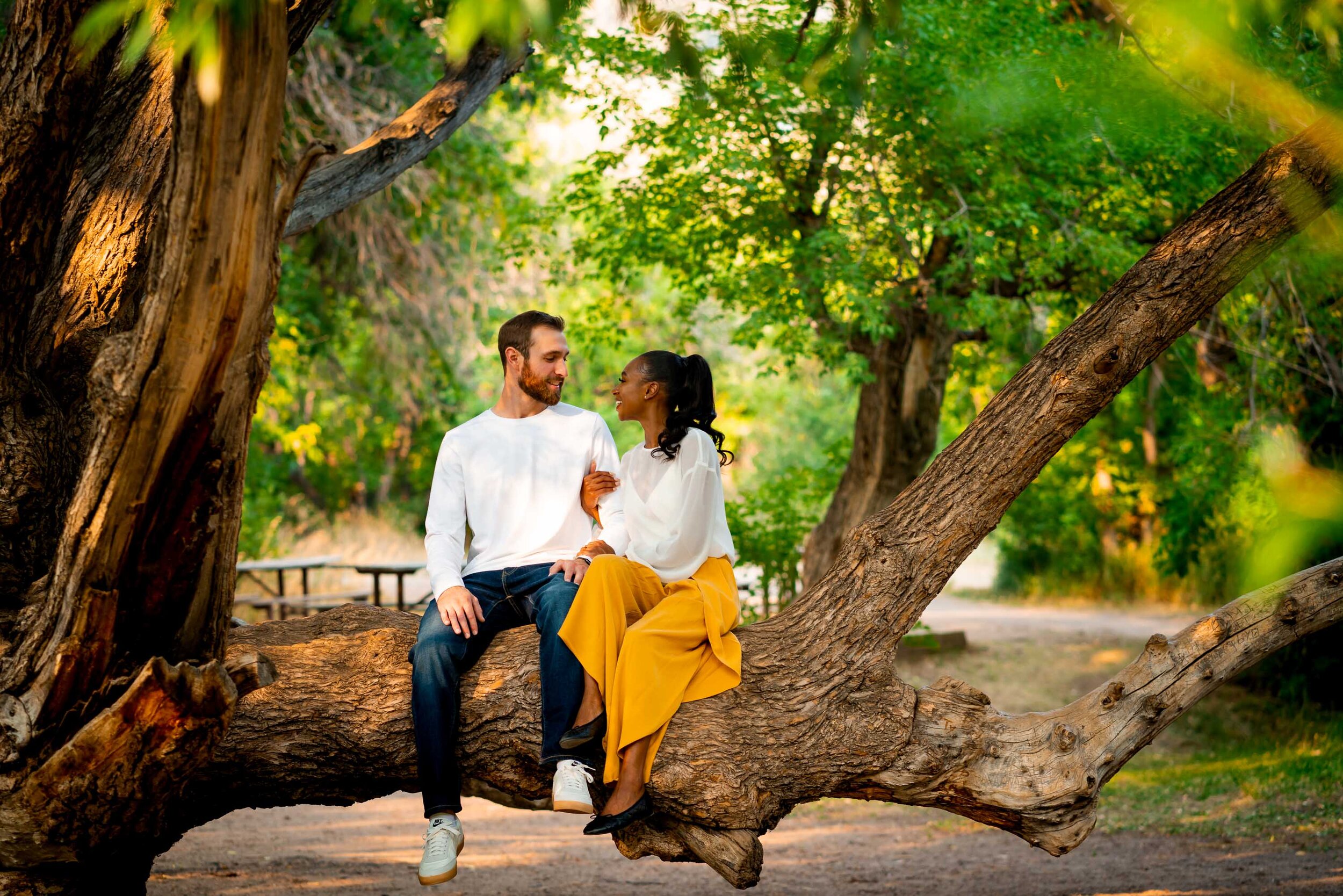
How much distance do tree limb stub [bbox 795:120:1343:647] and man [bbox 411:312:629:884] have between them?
80cm

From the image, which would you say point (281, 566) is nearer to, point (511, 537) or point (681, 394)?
point (511, 537)

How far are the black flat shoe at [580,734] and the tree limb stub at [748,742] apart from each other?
189 mm

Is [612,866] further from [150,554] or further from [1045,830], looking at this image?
[150,554]

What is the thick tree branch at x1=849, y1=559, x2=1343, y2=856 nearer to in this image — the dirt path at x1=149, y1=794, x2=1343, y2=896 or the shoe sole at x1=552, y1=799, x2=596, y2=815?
the shoe sole at x1=552, y1=799, x2=596, y2=815

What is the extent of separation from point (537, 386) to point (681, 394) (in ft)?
1.74

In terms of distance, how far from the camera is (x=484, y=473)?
13.0ft

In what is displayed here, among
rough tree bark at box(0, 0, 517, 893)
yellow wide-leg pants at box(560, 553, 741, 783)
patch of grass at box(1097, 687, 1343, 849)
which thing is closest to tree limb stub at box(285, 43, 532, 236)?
rough tree bark at box(0, 0, 517, 893)

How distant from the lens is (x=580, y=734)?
11.0ft

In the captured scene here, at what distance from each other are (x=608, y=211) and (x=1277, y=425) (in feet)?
18.2

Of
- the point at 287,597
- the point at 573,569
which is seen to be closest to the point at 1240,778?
the point at 573,569

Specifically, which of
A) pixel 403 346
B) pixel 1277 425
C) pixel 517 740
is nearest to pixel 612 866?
pixel 517 740

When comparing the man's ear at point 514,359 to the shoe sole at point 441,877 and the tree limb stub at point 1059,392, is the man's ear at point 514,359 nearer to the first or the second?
the tree limb stub at point 1059,392

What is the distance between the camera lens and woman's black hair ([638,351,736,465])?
150 inches

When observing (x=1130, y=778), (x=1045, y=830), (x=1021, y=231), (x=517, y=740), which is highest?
(x=1021, y=231)
